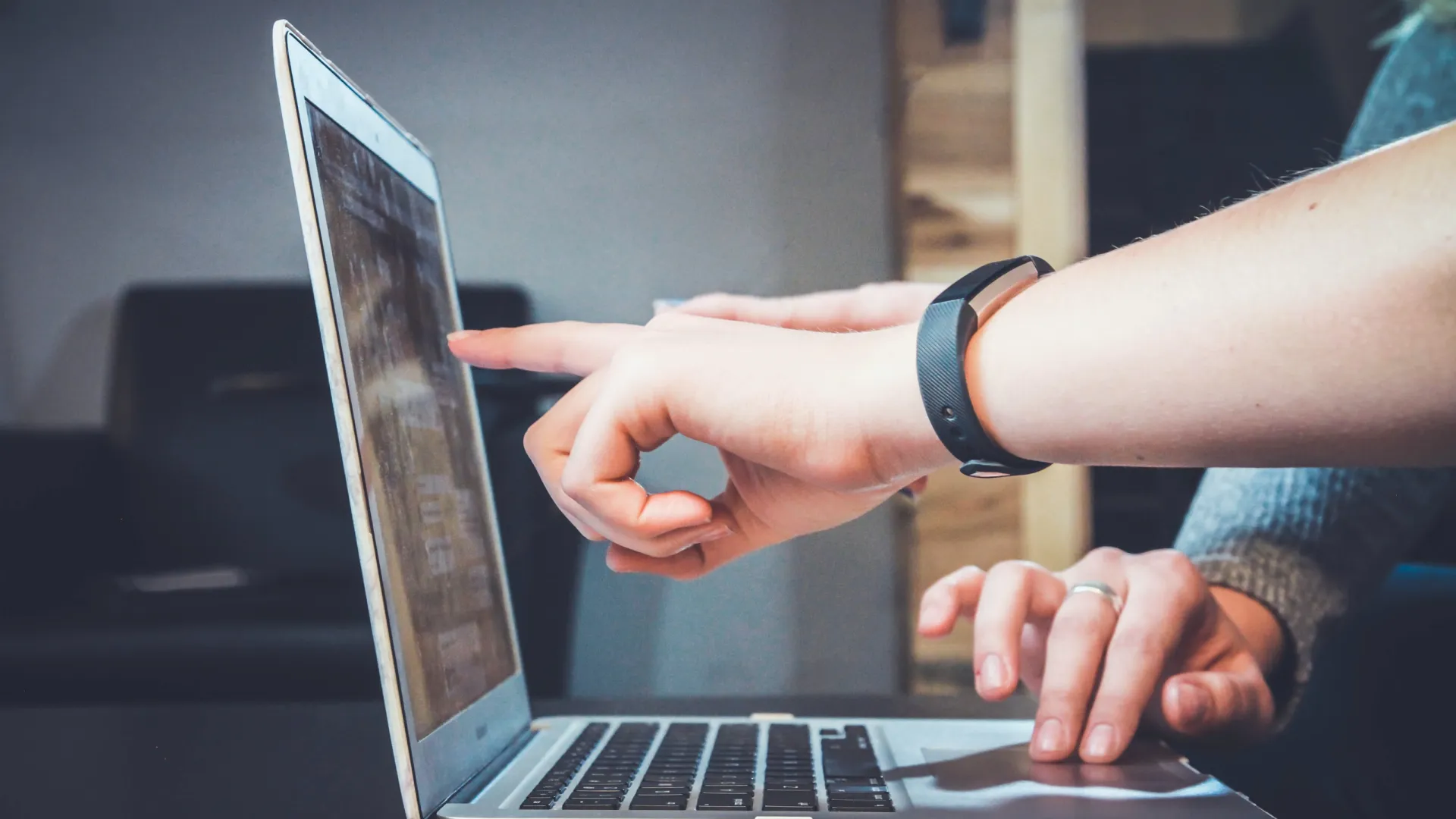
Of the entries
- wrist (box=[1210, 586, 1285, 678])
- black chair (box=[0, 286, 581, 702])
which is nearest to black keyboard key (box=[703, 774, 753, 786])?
wrist (box=[1210, 586, 1285, 678])

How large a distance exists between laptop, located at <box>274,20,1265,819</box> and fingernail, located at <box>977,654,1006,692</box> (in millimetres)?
56

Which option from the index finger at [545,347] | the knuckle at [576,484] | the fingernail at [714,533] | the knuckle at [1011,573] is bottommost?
the knuckle at [1011,573]

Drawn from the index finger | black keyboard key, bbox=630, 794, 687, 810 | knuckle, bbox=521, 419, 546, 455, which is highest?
the index finger

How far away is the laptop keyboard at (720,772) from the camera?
0.52 m

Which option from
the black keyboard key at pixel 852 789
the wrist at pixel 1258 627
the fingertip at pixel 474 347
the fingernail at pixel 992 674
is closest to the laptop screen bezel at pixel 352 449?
the fingertip at pixel 474 347

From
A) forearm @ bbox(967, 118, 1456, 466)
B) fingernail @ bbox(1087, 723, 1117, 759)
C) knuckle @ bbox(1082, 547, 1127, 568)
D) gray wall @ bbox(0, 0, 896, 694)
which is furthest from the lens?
gray wall @ bbox(0, 0, 896, 694)

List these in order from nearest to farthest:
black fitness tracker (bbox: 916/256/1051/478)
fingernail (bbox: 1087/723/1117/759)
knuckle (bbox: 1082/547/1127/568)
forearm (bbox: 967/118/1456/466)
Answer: forearm (bbox: 967/118/1456/466)
black fitness tracker (bbox: 916/256/1051/478)
fingernail (bbox: 1087/723/1117/759)
knuckle (bbox: 1082/547/1127/568)

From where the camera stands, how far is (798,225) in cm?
107

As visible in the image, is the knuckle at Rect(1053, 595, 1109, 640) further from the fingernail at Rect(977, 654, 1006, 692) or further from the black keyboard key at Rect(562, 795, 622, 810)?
the black keyboard key at Rect(562, 795, 622, 810)

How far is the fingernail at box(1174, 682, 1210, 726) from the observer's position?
2.05 feet

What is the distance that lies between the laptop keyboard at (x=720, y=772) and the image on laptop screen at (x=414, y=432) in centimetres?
8

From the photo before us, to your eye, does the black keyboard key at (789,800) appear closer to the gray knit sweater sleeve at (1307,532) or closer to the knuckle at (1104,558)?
the knuckle at (1104,558)

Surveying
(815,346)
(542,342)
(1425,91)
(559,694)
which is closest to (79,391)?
(559,694)

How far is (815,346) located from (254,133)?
0.78m
